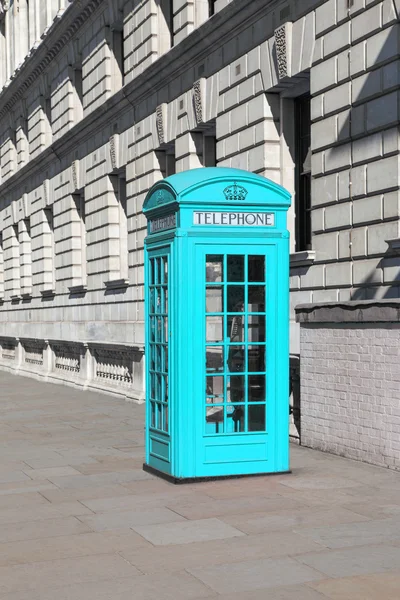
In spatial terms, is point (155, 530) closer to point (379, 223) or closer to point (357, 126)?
point (379, 223)

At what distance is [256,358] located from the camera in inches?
368

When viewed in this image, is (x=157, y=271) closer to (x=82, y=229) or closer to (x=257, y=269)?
(x=257, y=269)

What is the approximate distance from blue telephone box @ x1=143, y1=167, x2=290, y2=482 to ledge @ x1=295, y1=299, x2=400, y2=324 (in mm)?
1058

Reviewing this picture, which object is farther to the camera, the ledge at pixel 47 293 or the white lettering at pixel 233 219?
the ledge at pixel 47 293

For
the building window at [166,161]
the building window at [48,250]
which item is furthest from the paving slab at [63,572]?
the building window at [48,250]

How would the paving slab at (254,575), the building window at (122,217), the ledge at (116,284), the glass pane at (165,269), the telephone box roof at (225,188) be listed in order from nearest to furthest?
the paving slab at (254,575), the telephone box roof at (225,188), the glass pane at (165,269), the ledge at (116,284), the building window at (122,217)

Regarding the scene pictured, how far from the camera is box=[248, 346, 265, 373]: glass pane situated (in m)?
9.31

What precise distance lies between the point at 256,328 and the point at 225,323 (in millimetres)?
324

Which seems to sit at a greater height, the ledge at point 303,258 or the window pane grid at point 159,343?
the ledge at point 303,258

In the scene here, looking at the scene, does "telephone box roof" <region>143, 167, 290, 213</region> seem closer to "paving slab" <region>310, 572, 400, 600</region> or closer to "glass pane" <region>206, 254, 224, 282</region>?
"glass pane" <region>206, 254, 224, 282</region>

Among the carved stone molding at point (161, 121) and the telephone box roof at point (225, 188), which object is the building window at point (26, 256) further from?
the telephone box roof at point (225, 188)

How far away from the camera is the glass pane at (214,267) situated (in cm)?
915

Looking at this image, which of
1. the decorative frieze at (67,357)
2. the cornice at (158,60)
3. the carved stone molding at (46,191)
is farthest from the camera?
the carved stone molding at (46,191)

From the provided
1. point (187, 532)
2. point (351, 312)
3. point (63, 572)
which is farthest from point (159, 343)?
point (63, 572)
